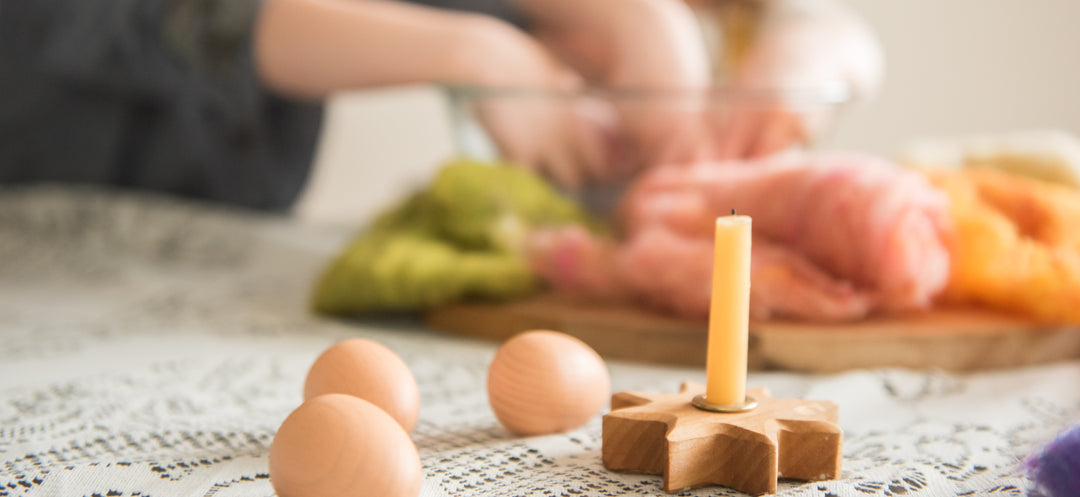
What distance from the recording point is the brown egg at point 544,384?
0.40m

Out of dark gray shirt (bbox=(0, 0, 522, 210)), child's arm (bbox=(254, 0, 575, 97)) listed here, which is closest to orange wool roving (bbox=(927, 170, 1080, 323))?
child's arm (bbox=(254, 0, 575, 97))

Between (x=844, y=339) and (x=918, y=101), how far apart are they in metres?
1.03

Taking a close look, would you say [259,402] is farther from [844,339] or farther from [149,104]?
[149,104]

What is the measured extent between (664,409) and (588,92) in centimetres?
40

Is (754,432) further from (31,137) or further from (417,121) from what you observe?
(417,121)

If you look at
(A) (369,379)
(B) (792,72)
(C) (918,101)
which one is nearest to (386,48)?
(B) (792,72)

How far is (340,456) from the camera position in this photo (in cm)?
30

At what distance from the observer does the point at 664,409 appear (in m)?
0.37

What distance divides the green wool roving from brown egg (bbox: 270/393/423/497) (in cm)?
35

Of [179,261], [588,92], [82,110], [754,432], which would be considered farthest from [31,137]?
[754,432]

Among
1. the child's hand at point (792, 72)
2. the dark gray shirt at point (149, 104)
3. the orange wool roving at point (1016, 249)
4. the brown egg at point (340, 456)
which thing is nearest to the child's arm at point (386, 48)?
the dark gray shirt at point (149, 104)

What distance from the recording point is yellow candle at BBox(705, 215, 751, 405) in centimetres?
35

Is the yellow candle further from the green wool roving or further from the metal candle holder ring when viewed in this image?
the green wool roving

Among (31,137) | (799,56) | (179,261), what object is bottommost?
(179,261)
